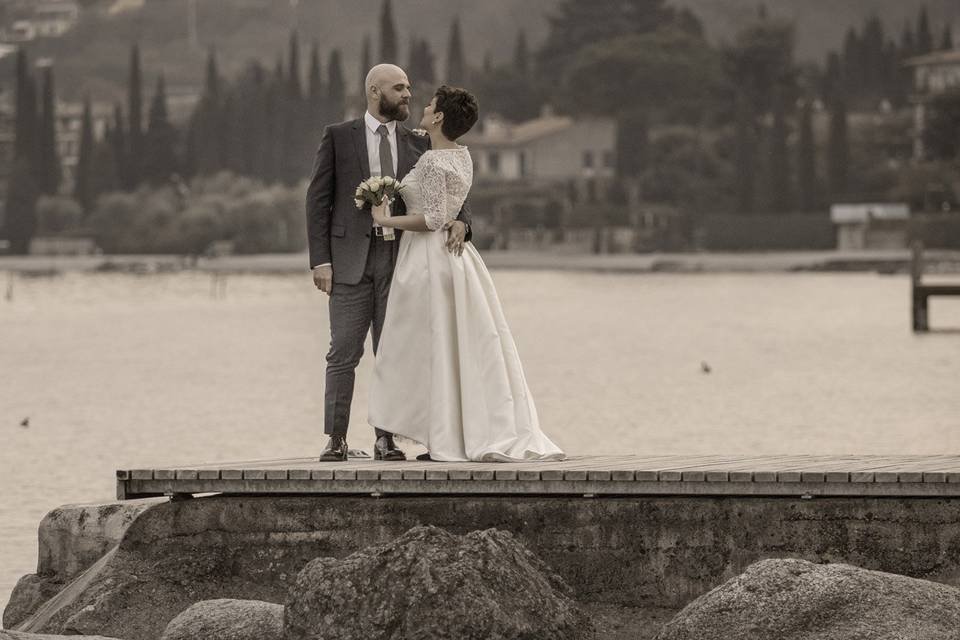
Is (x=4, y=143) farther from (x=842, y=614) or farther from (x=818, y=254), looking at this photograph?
(x=842, y=614)

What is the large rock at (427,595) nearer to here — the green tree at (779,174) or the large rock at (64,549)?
the large rock at (64,549)

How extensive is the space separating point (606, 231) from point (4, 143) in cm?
6111

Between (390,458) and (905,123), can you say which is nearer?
(390,458)

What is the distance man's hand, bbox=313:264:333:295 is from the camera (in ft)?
31.0

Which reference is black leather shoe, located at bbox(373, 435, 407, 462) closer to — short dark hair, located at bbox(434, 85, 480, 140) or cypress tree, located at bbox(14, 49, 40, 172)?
short dark hair, located at bbox(434, 85, 480, 140)

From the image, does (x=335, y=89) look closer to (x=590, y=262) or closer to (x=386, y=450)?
(x=590, y=262)

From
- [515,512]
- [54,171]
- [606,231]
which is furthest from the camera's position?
[54,171]

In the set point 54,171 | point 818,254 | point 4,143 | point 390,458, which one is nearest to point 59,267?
point 54,171

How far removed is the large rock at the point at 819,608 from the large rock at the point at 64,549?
335 cm

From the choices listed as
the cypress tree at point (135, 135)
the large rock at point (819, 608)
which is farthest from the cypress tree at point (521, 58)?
the large rock at point (819, 608)

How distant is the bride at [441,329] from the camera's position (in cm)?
938

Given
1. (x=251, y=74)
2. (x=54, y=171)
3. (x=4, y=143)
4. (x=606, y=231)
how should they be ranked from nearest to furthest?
(x=606, y=231) → (x=54, y=171) → (x=4, y=143) → (x=251, y=74)

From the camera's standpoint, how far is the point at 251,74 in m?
183

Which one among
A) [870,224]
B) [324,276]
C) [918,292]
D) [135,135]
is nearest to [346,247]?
[324,276]
